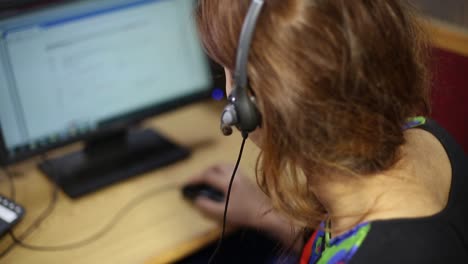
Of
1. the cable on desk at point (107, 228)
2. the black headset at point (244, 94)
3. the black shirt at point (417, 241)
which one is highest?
the black headset at point (244, 94)

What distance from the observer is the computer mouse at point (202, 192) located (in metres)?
1.17

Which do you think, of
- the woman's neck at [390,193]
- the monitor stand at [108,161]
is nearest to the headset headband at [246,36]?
the woman's neck at [390,193]

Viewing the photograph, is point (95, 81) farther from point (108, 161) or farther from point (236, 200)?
point (236, 200)

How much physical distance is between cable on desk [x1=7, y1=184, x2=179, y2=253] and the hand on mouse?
78 mm

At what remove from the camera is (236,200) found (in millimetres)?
1170

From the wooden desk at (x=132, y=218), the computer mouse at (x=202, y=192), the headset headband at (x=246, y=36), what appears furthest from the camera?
the computer mouse at (x=202, y=192)

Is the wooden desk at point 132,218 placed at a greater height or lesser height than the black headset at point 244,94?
lesser

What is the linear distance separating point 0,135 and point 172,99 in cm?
38

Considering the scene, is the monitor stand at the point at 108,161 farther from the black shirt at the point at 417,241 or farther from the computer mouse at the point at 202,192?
the black shirt at the point at 417,241

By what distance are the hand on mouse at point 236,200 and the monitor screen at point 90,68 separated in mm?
203

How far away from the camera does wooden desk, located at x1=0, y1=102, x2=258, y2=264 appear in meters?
1.05

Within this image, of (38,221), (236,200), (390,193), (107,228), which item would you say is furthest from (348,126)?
(38,221)

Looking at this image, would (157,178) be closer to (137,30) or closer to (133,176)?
(133,176)

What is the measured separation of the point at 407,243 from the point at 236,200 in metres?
0.47
